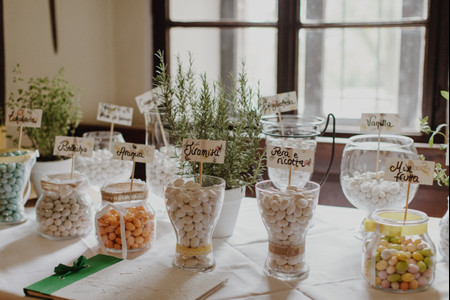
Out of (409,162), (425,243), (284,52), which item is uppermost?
(284,52)

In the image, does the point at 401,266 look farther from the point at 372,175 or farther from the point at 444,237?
the point at 372,175

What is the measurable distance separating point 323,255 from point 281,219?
0.24 metres

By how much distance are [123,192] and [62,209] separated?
0.21m

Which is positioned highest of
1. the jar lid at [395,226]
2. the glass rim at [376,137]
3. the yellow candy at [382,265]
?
the glass rim at [376,137]

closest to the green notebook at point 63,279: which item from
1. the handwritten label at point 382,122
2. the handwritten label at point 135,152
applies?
the handwritten label at point 135,152

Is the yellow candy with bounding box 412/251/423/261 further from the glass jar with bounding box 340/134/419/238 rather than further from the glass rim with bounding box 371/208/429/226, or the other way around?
the glass jar with bounding box 340/134/419/238

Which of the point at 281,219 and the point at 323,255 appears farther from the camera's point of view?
the point at 323,255

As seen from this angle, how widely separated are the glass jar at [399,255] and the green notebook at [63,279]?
1.95 feet

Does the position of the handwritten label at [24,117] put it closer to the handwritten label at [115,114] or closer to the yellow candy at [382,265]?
the handwritten label at [115,114]

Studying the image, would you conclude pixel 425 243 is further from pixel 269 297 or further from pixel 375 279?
pixel 269 297

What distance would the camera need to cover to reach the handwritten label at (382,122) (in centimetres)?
152

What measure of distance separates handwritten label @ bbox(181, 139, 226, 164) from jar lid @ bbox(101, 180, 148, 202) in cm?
16

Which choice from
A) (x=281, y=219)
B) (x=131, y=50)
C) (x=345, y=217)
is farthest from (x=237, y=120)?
(x=131, y=50)

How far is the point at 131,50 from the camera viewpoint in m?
2.73
